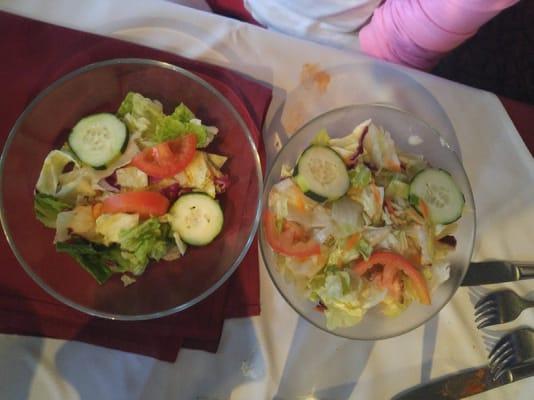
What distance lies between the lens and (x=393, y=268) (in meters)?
0.98

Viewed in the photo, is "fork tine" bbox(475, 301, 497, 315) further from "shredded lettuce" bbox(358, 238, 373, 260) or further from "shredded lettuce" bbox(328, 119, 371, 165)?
"shredded lettuce" bbox(328, 119, 371, 165)

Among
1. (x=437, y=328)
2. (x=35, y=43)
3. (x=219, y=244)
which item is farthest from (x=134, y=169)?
(x=437, y=328)

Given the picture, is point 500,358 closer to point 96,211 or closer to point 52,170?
point 96,211

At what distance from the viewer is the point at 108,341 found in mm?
970

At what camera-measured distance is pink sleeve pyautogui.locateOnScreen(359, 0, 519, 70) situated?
1.01 m

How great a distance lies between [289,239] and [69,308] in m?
0.44

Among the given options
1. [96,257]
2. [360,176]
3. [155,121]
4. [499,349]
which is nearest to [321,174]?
[360,176]

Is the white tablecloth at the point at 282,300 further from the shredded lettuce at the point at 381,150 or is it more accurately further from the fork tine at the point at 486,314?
the shredded lettuce at the point at 381,150

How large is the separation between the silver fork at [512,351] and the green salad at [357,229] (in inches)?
9.4

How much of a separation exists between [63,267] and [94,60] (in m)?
0.41

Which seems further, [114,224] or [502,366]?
[502,366]

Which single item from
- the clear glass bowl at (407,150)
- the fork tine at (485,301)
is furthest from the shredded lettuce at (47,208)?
the fork tine at (485,301)

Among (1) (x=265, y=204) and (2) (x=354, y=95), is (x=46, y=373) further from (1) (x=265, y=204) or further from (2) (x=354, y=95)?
(2) (x=354, y=95)

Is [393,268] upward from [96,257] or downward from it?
downward
